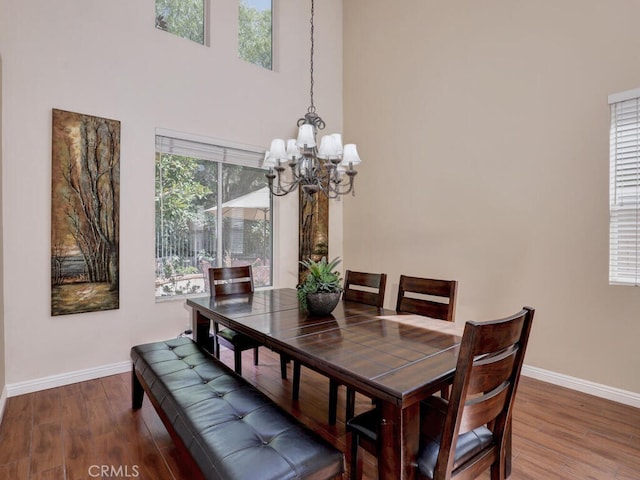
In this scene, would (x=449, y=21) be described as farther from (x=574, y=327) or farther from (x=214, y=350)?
(x=214, y=350)

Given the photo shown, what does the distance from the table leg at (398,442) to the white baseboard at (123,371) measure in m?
2.29

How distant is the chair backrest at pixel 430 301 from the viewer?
7.43ft

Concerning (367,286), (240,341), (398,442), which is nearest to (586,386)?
(367,286)

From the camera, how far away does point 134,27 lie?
328 centimetres

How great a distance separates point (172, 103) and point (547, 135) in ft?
11.7

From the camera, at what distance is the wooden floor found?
1810mm

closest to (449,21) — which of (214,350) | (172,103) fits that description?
(172,103)

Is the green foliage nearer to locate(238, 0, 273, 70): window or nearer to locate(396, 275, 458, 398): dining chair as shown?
locate(238, 0, 273, 70): window

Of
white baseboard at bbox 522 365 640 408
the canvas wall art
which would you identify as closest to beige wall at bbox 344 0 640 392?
white baseboard at bbox 522 365 640 408

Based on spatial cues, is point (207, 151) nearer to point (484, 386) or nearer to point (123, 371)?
point (123, 371)

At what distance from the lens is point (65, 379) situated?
289cm

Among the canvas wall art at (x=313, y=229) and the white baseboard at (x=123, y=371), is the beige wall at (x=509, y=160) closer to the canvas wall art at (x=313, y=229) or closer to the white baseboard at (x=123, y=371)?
the white baseboard at (x=123, y=371)

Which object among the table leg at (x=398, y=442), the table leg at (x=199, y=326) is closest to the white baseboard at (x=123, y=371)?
the table leg at (x=199, y=326)

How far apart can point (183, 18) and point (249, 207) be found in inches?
85.7
